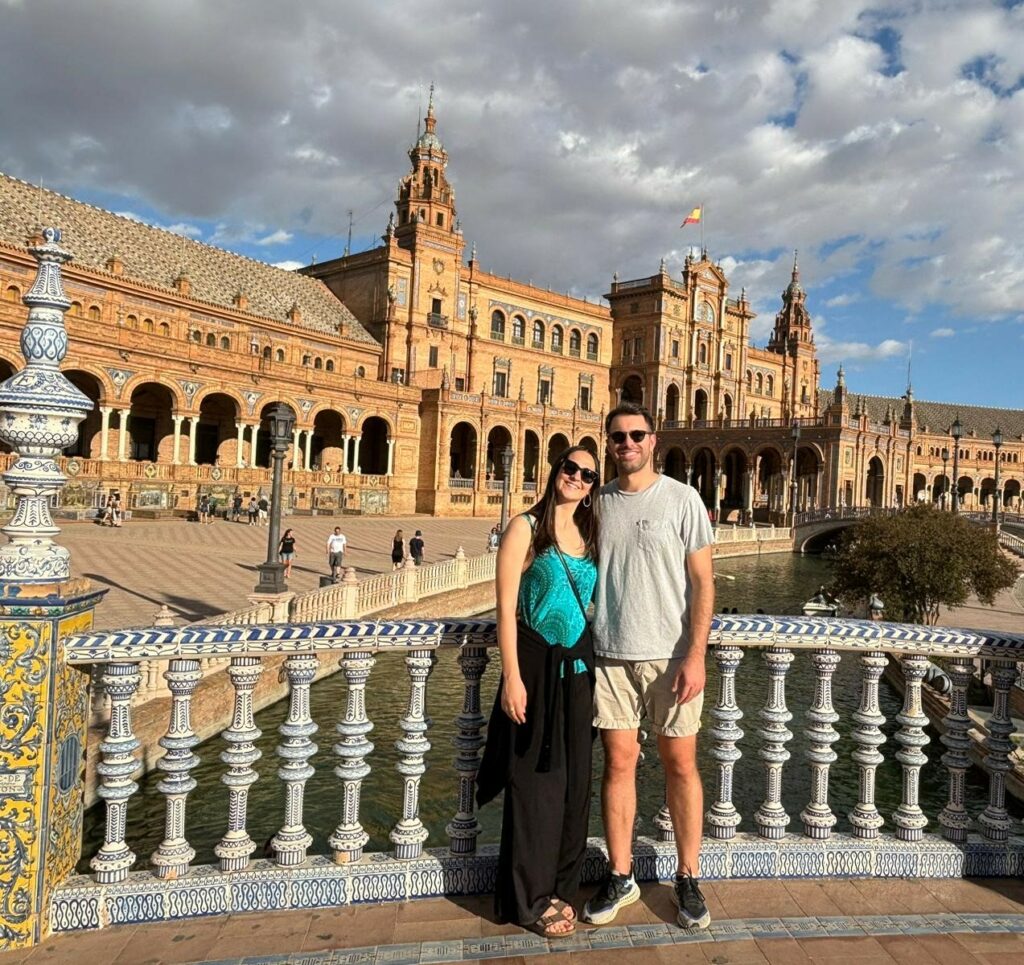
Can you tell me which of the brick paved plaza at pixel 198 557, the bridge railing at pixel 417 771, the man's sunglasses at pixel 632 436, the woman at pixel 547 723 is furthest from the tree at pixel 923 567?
the woman at pixel 547 723

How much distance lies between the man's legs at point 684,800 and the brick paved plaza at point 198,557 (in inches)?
393

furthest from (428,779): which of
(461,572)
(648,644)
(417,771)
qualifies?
(461,572)

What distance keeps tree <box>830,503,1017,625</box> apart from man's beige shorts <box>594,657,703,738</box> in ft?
61.3

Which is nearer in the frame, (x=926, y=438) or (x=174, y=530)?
(x=174, y=530)

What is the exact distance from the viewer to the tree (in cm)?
1934

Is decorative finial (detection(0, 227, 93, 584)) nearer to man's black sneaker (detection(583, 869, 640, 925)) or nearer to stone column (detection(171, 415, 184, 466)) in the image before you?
man's black sneaker (detection(583, 869, 640, 925))

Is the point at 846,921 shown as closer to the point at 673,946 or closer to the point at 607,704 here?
the point at 673,946

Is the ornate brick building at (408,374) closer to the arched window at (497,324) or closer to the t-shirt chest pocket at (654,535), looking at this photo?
the arched window at (497,324)

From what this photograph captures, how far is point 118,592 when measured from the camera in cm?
1412

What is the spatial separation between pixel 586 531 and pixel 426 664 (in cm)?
97

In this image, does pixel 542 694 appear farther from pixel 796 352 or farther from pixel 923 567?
pixel 796 352

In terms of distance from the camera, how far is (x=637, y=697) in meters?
3.30

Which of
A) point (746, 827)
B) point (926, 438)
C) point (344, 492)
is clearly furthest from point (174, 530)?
point (926, 438)

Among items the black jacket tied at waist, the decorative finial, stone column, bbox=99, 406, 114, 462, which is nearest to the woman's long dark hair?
the black jacket tied at waist
